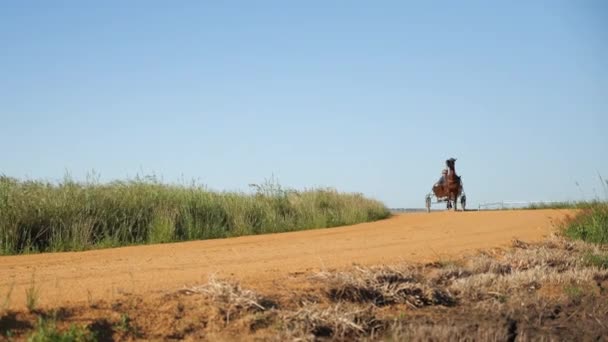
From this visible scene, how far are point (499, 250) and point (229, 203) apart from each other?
28.6 ft

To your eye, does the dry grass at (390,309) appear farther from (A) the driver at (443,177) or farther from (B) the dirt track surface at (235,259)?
(A) the driver at (443,177)

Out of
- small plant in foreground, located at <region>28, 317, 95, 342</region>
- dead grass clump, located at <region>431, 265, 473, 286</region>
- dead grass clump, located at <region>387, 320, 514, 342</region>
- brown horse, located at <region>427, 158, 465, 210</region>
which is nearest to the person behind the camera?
small plant in foreground, located at <region>28, 317, 95, 342</region>

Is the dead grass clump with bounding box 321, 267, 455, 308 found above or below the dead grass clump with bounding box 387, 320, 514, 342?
above

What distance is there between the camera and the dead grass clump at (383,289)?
7805mm

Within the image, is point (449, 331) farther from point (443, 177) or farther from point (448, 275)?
point (443, 177)

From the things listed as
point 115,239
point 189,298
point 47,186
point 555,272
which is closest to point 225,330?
point 189,298

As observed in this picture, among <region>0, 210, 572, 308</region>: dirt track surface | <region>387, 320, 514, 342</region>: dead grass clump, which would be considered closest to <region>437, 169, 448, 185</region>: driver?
<region>0, 210, 572, 308</region>: dirt track surface

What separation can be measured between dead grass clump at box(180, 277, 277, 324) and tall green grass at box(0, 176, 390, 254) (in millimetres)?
7539

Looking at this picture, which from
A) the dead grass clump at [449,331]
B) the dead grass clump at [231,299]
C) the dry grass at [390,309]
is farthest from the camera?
the dead grass clump at [231,299]

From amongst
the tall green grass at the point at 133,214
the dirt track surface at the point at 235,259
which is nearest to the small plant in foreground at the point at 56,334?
the dirt track surface at the point at 235,259

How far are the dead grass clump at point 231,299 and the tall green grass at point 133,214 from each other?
7.54 metres

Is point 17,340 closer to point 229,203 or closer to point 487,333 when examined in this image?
point 487,333

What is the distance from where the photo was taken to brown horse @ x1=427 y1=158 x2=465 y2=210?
30.2 m

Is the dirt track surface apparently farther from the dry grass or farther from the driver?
the driver
